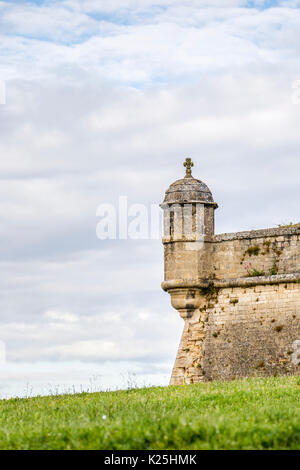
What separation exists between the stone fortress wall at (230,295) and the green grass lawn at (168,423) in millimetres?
5800

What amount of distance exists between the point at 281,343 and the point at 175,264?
360 centimetres

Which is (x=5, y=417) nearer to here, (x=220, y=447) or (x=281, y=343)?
(x=220, y=447)

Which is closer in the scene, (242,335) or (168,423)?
(168,423)

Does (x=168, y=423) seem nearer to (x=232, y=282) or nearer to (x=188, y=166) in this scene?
(x=232, y=282)

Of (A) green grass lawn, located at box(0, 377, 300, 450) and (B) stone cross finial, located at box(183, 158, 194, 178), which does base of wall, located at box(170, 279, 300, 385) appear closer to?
(B) stone cross finial, located at box(183, 158, 194, 178)

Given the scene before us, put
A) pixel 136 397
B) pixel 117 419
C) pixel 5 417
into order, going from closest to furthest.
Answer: pixel 117 419
pixel 5 417
pixel 136 397

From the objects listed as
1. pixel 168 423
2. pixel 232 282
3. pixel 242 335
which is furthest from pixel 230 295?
pixel 168 423

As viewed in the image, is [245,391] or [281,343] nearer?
[245,391]

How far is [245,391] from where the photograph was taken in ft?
49.3

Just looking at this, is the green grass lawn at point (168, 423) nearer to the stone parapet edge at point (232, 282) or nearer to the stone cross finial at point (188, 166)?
the stone parapet edge at point (232, 282)

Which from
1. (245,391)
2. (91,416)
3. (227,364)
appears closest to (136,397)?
(245,391)

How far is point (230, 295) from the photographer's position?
22109mm

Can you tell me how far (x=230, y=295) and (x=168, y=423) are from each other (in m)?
11.4

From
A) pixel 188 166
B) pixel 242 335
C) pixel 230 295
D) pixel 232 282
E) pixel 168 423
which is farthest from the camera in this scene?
pixel 188 166
